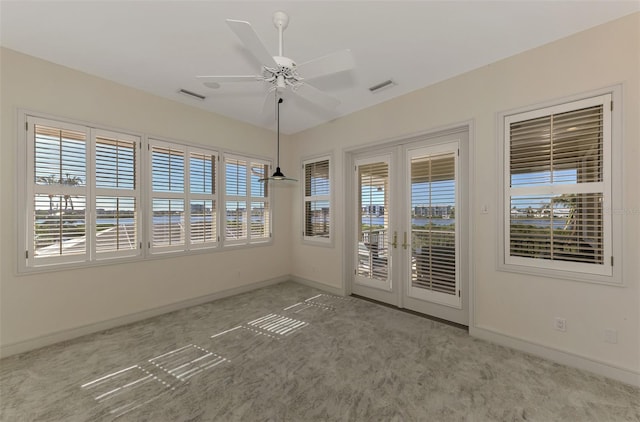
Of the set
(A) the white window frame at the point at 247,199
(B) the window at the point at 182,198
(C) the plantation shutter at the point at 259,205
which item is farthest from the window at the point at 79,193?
(C) the plantation shutter at the point at 259,205

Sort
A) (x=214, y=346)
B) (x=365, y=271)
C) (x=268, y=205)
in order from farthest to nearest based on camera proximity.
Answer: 1. (x=268, y=205)
2. (x=365, y=271)
3. (x=214, y=346)

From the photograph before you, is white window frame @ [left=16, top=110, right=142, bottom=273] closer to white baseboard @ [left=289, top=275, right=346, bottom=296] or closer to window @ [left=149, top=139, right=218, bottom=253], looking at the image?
window @ [left=149, top=139, right=218, bottom=253]

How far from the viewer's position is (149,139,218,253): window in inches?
149

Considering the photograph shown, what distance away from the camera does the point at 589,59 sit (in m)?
2.44

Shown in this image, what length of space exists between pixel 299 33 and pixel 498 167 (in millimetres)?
2579

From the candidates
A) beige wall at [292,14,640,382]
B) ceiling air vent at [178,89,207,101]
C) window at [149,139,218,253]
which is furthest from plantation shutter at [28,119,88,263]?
beige wall at [292,14,640,382]

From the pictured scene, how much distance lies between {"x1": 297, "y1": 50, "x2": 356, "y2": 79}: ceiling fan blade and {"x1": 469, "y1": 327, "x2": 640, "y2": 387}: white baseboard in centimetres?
320

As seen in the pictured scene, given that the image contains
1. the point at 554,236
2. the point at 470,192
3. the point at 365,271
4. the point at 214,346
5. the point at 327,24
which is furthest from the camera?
the point at 365,271

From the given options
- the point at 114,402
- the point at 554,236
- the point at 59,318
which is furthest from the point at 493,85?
the point at 59,318

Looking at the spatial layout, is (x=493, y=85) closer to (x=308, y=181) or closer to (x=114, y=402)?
(x=308, y=181)

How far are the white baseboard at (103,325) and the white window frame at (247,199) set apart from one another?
0.85 m

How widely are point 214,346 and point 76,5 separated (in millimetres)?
3447

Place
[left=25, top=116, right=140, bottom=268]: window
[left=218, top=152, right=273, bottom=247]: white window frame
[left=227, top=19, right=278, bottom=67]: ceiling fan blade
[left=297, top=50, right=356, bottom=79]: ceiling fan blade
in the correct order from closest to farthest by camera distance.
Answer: [left=227, top=19, right=278, bottom=67]: ceiling fan blade
[left=297, top=50, right=356, bottom=79]: ceiling fan blade
[left=25, top=116, right=140, bottom=268]: window
[left=218, top=152, right=273, bottom=247]: white window frame

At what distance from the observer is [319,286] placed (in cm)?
495
